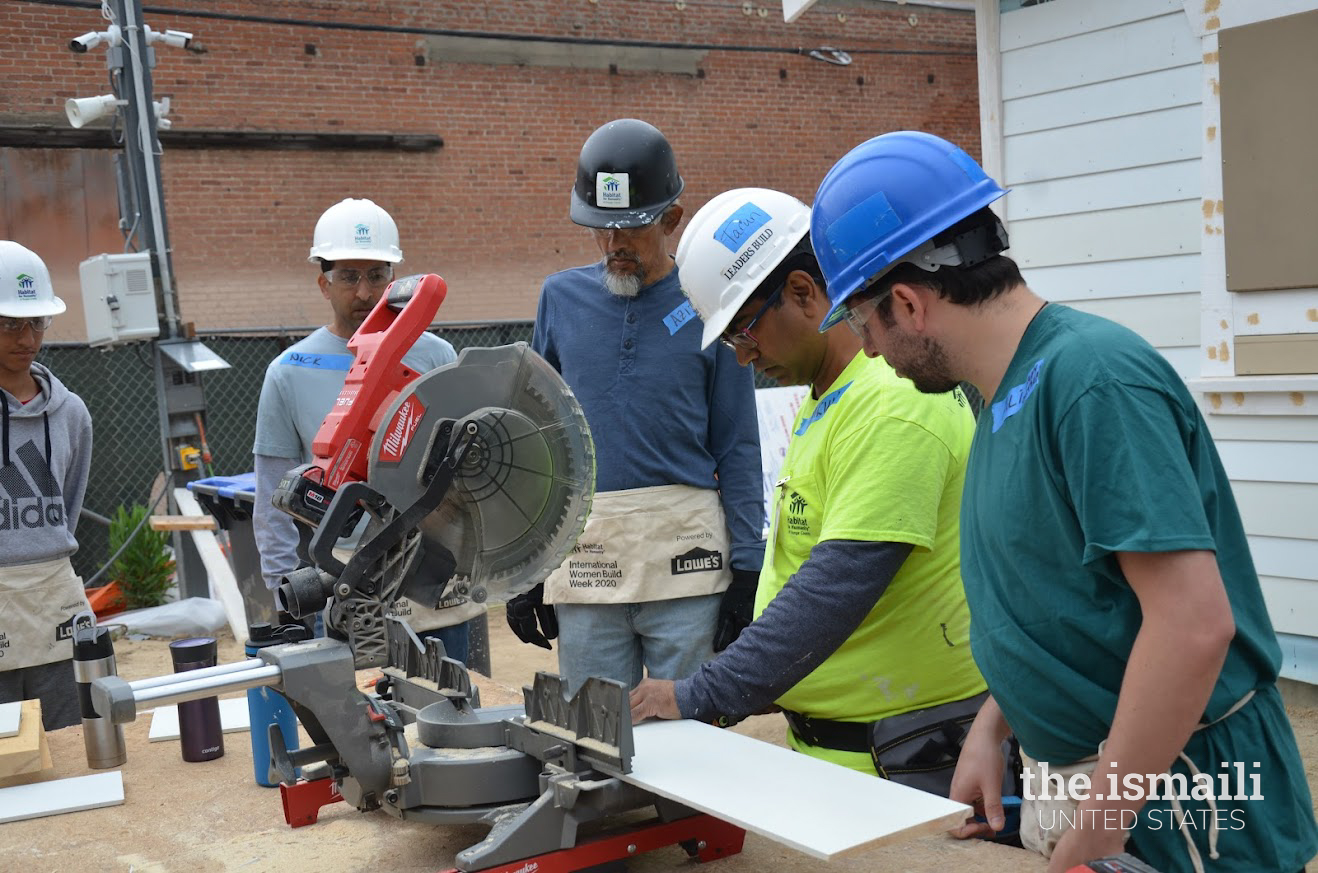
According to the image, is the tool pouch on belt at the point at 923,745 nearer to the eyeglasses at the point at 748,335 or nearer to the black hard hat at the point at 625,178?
the eyeglasses at the point at 748,335

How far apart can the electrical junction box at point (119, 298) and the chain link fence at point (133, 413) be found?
2.08 metres

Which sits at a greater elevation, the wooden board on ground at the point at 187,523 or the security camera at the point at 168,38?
the security camera at the point at 168,38

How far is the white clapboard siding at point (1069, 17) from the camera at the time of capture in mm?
5273

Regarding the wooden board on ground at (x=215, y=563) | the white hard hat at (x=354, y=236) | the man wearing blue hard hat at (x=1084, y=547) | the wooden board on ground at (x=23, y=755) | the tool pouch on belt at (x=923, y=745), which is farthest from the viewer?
the wooden board on ground at (x=215, y=563)

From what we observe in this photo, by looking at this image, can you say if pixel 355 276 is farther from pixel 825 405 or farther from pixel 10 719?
pixel 825 405

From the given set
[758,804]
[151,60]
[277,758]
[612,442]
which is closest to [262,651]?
[277,758]

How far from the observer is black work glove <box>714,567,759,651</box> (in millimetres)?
3072

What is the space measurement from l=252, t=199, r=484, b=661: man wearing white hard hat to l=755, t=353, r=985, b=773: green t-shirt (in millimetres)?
1491

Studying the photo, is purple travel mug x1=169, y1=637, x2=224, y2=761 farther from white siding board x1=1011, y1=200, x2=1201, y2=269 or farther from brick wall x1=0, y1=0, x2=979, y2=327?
brick wall x1=0, y1=0, x2=979, y2=327

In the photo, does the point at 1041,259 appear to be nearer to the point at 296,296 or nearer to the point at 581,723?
the point at 581,723

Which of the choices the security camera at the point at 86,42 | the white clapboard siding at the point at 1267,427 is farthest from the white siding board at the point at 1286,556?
the security camera at the point at 86,42

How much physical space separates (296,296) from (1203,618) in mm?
14664

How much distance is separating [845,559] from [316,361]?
2.07 meters

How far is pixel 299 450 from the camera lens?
11.6ft
